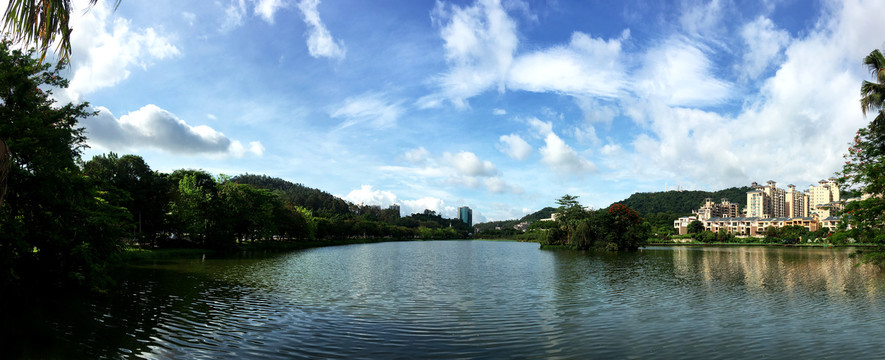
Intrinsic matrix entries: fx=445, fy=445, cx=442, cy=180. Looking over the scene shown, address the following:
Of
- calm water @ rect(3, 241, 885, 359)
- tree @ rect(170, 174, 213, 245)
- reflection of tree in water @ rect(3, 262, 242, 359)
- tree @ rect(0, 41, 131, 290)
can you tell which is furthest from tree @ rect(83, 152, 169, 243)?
reflection of tree in water @ rect(3, 262, 242, 359)

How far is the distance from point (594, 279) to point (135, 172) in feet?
169

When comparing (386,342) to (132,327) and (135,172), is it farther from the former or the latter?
(135,172)

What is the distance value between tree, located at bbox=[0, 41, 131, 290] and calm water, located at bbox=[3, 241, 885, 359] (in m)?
2.08

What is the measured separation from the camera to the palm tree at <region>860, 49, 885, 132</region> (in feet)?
66.2

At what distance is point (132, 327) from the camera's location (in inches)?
494

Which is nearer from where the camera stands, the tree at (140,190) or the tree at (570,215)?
the tree at (140,190)

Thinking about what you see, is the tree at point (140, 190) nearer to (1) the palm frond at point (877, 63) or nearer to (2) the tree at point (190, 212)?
(2) the tree at point (190, 212)

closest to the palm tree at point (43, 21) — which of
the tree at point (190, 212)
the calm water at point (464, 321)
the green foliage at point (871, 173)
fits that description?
the calm water at point (464, 321)

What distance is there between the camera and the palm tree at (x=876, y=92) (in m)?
20.2

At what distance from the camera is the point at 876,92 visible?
20312 mm

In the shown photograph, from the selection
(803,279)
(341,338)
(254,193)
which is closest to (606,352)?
(341,338)

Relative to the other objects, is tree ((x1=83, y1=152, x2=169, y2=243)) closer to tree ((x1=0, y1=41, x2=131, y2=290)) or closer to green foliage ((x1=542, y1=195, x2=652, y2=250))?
tree ((x1=0, y1=41, x2=131, y2=290))

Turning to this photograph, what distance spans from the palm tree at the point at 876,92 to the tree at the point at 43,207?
108ft

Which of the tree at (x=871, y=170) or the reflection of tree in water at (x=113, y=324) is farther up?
the tree at (x=871, y=170)
